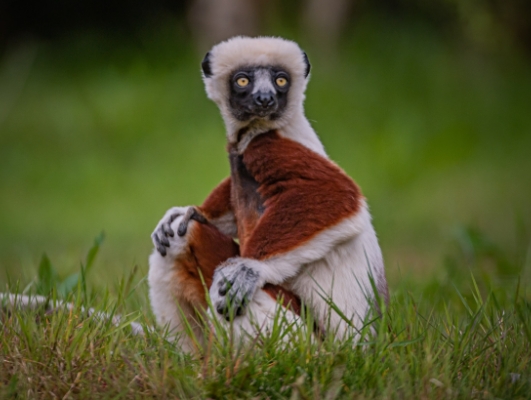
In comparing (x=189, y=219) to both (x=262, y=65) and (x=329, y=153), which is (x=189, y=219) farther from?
(x=329, y=153)

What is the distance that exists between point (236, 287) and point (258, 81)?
1070mm

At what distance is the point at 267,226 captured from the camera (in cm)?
337

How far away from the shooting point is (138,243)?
8.70m

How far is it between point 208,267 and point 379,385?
1.16 meters

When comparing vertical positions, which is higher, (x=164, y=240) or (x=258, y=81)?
(x=258, y=81)

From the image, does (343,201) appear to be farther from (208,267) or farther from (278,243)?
(208,267)

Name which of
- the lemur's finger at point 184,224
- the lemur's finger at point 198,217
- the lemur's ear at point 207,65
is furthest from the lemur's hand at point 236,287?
the lemur's ear at point 207,65

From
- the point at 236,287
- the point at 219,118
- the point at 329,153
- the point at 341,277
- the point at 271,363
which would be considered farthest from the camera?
the point at 219,118

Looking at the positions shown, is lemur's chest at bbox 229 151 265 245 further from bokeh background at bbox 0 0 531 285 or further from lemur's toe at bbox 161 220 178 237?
bokeh background at bbox 0 0 531 285

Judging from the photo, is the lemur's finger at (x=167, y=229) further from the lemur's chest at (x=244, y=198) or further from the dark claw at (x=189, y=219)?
the lemur's chest at (x=244, y=198)

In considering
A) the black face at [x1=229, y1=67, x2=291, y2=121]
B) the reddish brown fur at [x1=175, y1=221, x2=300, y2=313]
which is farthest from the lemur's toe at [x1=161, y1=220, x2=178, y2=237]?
the black face at [x1=229, y1=67, x2=291, y2=121]

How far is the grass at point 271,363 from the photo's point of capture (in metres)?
2.80

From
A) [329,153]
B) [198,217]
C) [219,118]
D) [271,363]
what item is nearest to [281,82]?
[198,217]

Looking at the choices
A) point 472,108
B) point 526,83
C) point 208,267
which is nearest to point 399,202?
point 472,108
